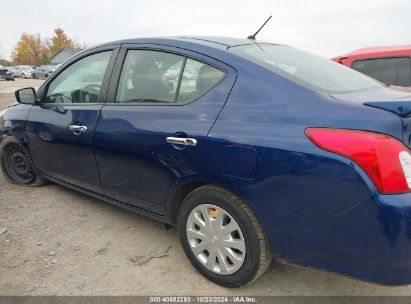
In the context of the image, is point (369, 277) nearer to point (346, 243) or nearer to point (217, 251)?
point (346, 243)

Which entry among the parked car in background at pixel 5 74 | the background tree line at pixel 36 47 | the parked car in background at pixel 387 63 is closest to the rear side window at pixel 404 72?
A: the parked car in background at pixel 387 63

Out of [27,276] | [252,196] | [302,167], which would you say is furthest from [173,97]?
[27,276]

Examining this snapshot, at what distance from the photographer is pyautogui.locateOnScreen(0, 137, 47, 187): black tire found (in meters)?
4.31

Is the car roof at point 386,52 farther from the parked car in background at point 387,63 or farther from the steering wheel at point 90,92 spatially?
the steering wheel at point 90,92

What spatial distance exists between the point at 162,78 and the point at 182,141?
60cm

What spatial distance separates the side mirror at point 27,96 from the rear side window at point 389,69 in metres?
4.33

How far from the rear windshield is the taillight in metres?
0.48

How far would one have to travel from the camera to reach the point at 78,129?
3.26 metres

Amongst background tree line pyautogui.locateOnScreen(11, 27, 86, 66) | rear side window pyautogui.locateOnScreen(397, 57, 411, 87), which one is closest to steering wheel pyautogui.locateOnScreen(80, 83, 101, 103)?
rear side window pyautogui.locateOnScreen(397, 57, 411, 87)

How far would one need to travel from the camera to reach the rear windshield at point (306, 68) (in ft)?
7.77

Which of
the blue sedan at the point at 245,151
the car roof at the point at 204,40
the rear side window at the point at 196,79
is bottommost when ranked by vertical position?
the blue sedan at the point at 245,151

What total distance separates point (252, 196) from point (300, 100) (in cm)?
60

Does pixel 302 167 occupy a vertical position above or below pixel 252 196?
above

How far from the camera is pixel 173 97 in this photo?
270 cm
